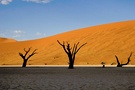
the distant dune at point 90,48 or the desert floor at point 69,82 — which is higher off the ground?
the distant dune at point 90,48

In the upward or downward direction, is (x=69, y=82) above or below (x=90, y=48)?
below

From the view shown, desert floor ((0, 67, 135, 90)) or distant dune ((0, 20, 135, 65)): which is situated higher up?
distant dune ((0, 20, 135, 65))

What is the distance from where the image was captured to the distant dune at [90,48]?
91.9m

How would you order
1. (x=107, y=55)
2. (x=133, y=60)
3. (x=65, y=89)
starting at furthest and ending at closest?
(x=107, y=55), (x=133, y=60), (x=65, y=89)

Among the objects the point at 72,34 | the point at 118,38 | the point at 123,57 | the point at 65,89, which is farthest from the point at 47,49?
the point at 65,89

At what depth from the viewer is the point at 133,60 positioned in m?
84.5

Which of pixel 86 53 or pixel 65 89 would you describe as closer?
pixel 65 89

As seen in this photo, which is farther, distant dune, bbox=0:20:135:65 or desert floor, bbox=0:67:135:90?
distant dune, bbox=0:20:135:65

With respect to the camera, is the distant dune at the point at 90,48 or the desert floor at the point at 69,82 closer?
the desert floor at the point at 69,82

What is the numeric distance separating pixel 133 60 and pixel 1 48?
62.5m

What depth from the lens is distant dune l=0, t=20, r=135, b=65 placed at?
91.9m

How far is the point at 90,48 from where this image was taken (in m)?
101

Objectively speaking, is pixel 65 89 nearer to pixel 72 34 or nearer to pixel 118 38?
pixel 118 38

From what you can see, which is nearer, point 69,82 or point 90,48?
point 69,82
